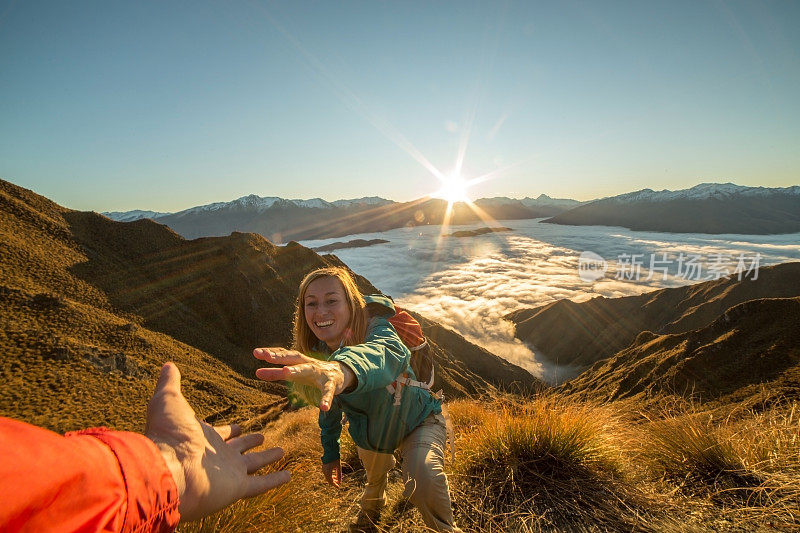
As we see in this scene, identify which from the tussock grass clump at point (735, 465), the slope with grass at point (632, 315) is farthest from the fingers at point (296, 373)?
the slope with grass at point (632, 315)

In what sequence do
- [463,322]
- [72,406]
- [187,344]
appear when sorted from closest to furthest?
1. [72,406]
2. [187,344]
3. [463,322]

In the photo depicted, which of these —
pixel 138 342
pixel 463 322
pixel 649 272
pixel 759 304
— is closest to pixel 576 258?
pixel 649 272

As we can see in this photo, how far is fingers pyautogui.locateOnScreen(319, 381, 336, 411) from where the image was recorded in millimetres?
1229

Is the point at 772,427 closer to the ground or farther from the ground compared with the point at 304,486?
farther from the ground

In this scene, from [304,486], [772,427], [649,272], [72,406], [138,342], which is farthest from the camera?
[649,272]

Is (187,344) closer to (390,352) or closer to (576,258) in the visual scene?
(390,352)

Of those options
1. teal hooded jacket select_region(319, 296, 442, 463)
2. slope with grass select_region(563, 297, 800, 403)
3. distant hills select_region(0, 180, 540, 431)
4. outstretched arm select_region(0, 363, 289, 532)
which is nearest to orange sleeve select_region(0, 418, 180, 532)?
outstretched arm select_region(0, 363, 289, 532)

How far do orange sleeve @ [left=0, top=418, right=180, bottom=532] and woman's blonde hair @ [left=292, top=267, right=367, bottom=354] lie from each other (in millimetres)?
1647

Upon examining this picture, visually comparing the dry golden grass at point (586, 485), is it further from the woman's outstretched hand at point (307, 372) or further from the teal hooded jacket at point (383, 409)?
the woman's outstretched hand at point (307, 372)

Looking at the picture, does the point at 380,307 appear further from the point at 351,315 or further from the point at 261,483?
the point at 261,483

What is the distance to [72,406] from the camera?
11148mm

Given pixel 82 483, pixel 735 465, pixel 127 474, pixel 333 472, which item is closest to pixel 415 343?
pixel 333 472

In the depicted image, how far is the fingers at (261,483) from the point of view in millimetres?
1337

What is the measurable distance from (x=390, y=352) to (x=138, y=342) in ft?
62.7
